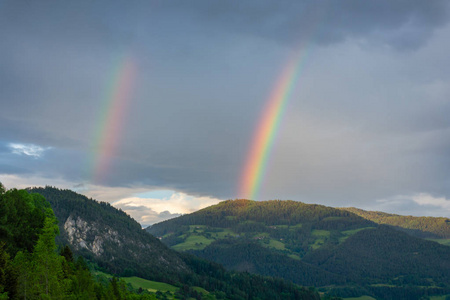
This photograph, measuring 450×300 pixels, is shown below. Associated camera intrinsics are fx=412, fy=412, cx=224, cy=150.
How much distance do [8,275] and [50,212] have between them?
62.0 meters

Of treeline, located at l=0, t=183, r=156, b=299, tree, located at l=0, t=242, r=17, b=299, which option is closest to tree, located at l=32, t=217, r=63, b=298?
treeline, located at l=0, t=183, r=156, b=299

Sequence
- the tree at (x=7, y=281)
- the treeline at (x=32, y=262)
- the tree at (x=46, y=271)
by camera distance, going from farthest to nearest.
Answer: the tree at (x=46, y=271) → the treeline at (x=32, y=262) → the tree at (x=7, y=281)

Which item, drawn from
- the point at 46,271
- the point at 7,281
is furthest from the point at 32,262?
the point at 7,281

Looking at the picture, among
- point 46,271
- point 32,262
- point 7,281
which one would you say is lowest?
point 7,281

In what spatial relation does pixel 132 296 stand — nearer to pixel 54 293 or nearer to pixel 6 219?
pixel 6 219

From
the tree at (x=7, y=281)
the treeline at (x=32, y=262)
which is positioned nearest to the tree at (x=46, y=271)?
the treeline at (x=32, y=262)

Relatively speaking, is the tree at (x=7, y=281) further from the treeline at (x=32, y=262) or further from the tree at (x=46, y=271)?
the tree at (x=46, y=271)

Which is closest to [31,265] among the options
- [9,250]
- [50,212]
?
[9,250]

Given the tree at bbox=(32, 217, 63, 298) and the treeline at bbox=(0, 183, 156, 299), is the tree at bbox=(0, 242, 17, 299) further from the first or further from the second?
the tree at bbox=(32, 217, 63, 298)

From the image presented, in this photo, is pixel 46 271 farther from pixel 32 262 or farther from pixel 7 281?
pixel 7 281

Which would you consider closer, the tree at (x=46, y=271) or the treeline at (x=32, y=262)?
the treeline at (x=32, y=262)

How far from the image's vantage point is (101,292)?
111000 mm

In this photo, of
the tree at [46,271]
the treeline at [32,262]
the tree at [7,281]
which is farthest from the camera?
the tree at [46,271]

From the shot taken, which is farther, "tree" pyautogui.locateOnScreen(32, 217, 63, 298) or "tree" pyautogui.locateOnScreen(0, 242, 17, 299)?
"tree" pyautogui.locateOnScreen(32, 217, 63, 298)
